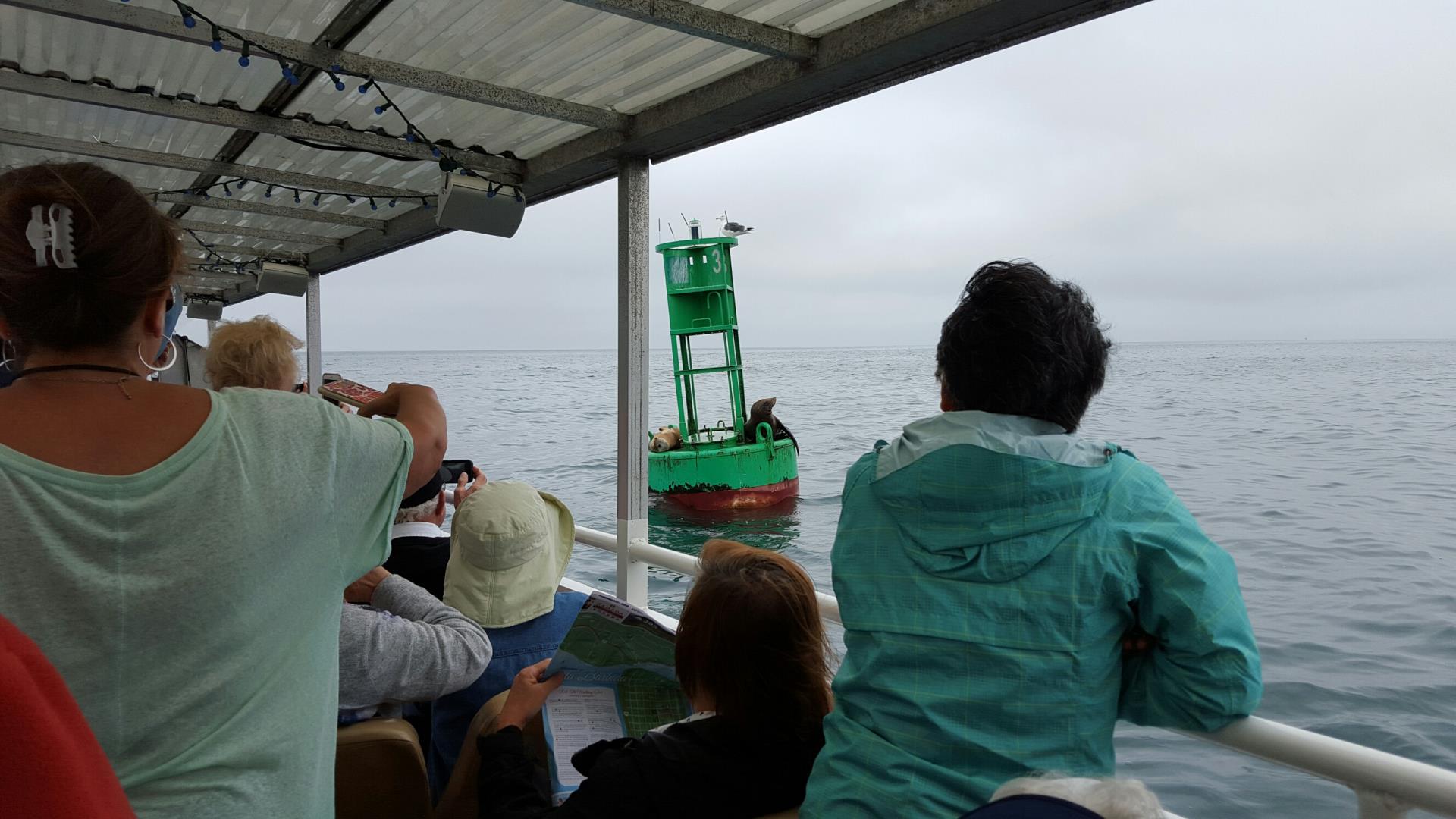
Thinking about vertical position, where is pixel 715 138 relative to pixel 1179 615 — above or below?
above

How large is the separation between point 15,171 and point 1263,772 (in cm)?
645

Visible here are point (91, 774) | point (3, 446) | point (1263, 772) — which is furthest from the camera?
point (1263, 772)

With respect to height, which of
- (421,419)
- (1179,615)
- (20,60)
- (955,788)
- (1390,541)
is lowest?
(1390,541)

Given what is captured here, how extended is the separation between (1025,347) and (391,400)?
83 centimetres

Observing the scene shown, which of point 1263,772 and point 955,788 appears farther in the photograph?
point 1263,772

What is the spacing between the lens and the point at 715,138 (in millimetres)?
3414

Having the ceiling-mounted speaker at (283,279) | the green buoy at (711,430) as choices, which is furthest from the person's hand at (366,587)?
the green buoy at (711,430)

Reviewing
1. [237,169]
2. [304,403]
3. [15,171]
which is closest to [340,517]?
[304,403]

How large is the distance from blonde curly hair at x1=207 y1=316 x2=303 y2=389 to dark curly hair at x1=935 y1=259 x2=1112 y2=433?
145 centimetres

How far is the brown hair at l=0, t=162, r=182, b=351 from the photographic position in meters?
0.91

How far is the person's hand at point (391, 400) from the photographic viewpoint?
1210mm

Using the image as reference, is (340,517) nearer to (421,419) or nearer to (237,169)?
(421,419)

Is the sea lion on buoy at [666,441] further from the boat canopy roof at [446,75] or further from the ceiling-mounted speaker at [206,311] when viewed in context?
the boat canopy roof at [446,75]

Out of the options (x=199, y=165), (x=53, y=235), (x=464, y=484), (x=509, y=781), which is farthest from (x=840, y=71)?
(x=199, y=165)
